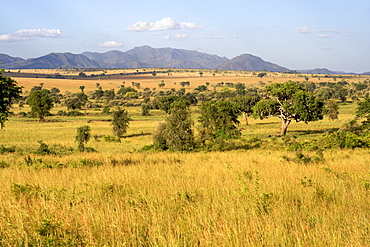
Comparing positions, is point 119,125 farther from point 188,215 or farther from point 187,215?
point 188,215

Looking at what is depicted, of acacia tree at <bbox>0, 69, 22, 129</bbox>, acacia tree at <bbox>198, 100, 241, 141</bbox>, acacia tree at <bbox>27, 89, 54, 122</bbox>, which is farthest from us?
acacia tree at <bbox>27, 89, 54, 122</bbox>

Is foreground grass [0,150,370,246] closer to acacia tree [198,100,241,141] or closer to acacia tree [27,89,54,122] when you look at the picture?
acacia tree [198,100,241,141]

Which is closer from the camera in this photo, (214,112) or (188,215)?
(188,215)

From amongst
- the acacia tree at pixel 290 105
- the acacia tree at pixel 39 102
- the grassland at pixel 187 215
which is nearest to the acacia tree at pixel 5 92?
the grassland at pixel 187 215

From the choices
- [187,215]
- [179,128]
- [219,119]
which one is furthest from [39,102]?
[187,215]

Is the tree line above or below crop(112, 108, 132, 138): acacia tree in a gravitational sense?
above

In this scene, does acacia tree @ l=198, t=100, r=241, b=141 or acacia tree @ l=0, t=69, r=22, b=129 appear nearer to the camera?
acacia tree @ l=0, t=69, r=22, b=129

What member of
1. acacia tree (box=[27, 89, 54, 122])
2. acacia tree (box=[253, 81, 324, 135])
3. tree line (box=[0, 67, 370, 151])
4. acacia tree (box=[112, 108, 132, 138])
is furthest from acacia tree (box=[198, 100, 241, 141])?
acacia tree (box=[27, 89, 54, 122])

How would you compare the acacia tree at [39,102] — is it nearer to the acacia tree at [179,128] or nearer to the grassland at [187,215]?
the acacia tree at [179,128]

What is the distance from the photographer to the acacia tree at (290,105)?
4272 centimetres

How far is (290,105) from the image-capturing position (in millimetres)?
44344

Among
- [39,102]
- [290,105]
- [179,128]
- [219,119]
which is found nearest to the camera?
[179,128]

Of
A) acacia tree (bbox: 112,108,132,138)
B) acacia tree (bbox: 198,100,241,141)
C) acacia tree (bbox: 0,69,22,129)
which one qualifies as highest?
acacia tree (bbox: 0,69,22,129)

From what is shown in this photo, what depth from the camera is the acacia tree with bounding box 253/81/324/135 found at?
42719mm
